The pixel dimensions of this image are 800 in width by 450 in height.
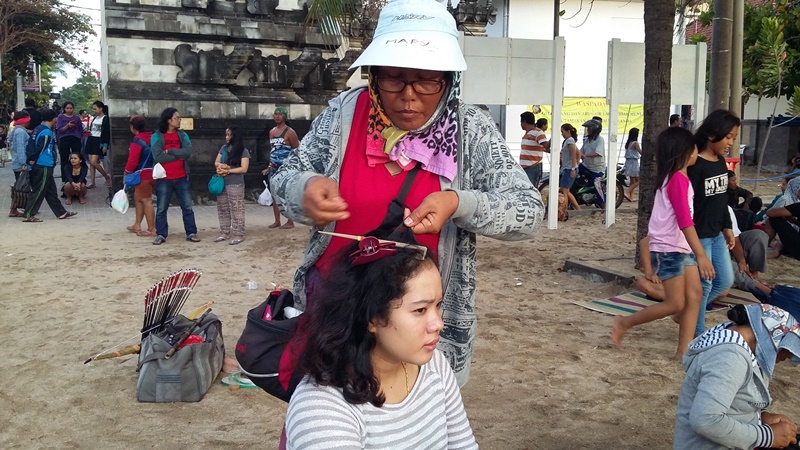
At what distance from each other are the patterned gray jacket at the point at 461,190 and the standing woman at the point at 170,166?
8.24 meters

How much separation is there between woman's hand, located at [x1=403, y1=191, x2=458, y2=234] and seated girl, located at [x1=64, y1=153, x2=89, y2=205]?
1369cm

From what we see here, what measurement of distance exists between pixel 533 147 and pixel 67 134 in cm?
938

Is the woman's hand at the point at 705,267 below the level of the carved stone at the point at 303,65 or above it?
below

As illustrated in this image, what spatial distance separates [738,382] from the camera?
280cm

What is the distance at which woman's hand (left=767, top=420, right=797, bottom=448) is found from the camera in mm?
2889

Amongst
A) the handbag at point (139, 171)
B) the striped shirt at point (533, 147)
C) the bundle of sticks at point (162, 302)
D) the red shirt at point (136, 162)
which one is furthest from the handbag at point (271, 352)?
the striped shirt at point (533, 147)

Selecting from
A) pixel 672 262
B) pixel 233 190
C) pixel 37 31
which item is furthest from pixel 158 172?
pixel 37 31

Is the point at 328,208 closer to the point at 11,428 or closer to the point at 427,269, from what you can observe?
the point at 427,269

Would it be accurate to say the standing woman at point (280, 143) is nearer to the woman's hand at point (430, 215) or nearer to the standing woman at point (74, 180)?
the standing woman at point (74, 180)

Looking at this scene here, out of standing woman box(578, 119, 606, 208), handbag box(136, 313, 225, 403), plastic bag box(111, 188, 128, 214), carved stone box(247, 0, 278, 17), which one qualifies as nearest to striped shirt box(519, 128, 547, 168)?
standing woman box(578, 119, 606, 208)

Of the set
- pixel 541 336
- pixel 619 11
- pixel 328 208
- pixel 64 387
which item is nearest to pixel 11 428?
pixel 64 387

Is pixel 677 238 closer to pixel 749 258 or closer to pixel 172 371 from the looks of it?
pixel 749 258

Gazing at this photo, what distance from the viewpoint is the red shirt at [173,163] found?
10152mm

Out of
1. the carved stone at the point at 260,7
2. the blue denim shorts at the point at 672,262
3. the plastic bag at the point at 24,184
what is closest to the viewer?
the blue denim shorts at the point at 672,262
